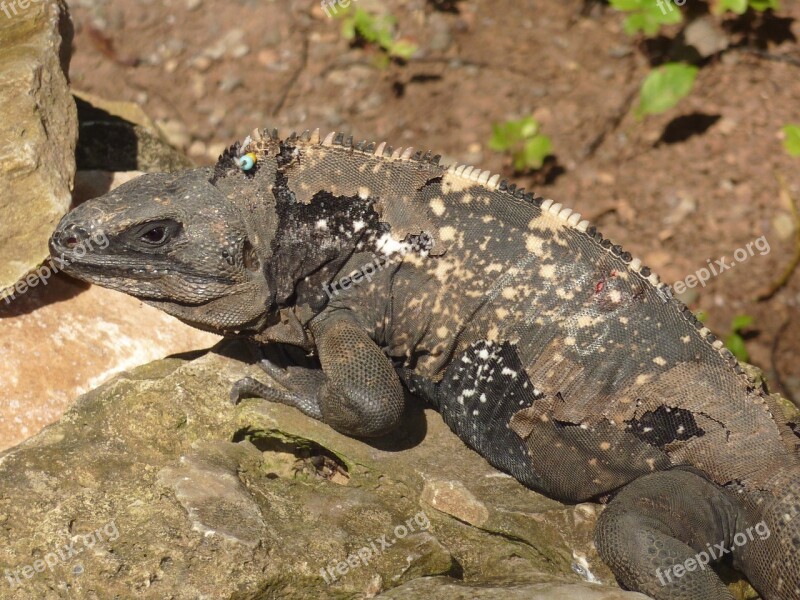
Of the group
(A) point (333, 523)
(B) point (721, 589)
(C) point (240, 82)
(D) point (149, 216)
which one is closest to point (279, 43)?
(C) point (240, 82)

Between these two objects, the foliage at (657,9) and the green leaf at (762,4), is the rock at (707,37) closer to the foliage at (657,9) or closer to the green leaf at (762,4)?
the foliage at (657,9)

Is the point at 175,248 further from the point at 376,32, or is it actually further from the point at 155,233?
the point at 376,32

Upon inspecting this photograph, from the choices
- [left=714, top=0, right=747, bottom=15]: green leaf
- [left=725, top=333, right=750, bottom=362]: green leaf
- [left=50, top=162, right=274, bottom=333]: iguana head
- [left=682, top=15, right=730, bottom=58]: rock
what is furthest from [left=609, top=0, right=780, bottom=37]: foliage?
[left=50, top=162, right=274, bottom=333]: iguana head

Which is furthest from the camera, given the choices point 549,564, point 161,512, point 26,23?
point 26,23

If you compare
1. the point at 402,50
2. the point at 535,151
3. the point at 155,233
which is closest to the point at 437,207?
the point at 155,233

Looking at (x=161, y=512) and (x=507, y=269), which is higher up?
(x=507, y=269)

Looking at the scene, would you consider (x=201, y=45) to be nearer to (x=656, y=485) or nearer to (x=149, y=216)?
(x=149, y=216)

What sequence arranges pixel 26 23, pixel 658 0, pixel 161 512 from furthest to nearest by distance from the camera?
pixel 658 0, pixel 26 23, pixel 161 512
